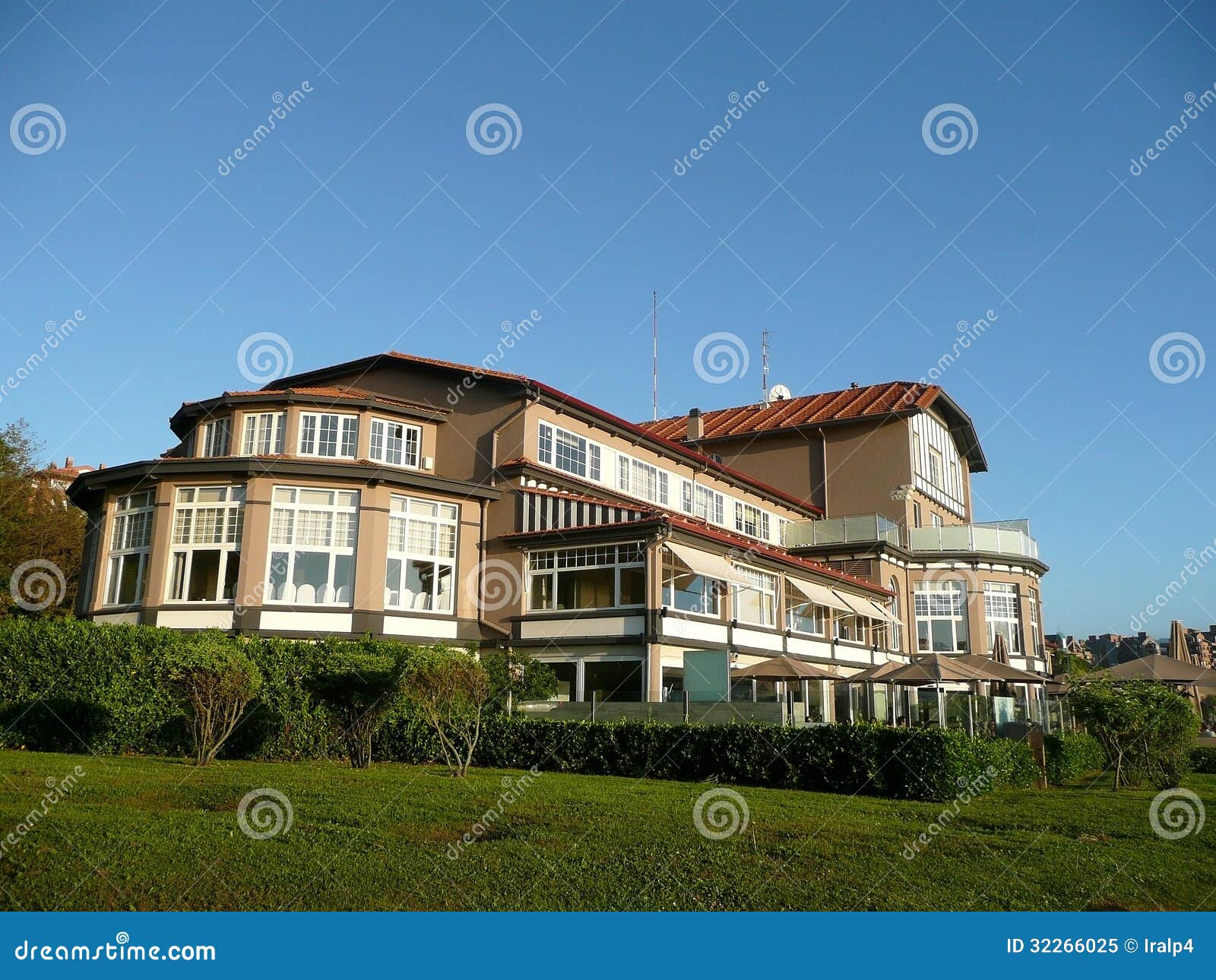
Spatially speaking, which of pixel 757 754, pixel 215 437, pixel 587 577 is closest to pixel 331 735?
pixel 587 577

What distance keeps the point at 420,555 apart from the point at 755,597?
34.1ft

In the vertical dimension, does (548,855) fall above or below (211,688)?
below

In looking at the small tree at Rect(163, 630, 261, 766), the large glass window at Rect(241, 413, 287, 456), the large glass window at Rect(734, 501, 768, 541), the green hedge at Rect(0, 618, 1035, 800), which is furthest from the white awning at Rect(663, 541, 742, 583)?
the small tree at Rect(163, 630, 261, 766)

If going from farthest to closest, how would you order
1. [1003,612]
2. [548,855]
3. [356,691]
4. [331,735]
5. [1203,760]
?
[1003,612] → [1203,760] → [331,735] → [356,691] → [548,855]

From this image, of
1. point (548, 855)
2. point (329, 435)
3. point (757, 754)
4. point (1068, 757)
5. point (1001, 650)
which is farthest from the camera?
point (1001, 650)

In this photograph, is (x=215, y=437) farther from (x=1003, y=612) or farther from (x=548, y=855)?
(x=1003, y=612)

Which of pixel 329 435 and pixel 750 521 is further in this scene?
pixel 750 521

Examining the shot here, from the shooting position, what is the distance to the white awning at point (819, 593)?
3156 cm

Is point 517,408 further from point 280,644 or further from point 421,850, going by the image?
point 421,850

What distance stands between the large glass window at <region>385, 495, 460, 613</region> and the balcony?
19813mm

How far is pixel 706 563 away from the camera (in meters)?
26.7

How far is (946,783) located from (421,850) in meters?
9.73

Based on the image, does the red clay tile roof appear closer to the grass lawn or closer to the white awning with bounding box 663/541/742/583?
the white awning with bounding box 663/541/742/583

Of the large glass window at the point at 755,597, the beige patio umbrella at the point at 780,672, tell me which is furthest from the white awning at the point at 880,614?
the beige patio umbrella at the point at 780,672
